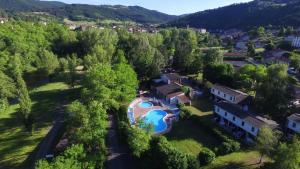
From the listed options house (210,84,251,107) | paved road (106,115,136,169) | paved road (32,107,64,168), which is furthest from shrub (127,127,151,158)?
house (210,84,251,107)

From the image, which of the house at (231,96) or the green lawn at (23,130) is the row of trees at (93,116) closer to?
the green lawn at (23,130)

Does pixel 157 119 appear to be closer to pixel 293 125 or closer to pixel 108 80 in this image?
pixel 108 80

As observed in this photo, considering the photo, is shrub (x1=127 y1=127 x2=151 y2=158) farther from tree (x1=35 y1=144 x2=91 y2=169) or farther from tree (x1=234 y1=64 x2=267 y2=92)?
tree (x1=234 y1=64 x2=267 y2=92)

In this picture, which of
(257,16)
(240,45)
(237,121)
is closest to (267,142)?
(237,121)

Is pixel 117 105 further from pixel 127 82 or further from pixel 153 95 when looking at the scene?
pixel 153 95

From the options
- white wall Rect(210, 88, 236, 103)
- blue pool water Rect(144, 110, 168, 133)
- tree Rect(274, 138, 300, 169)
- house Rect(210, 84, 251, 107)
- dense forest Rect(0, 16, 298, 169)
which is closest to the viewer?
tree Rect(274, 138, 300, 169)

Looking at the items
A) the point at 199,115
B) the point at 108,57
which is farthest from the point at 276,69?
the point at 108,57
